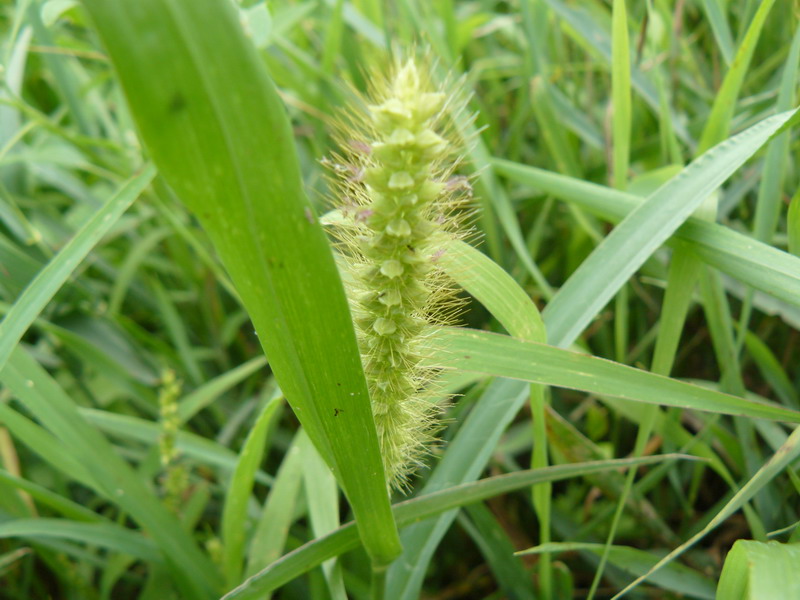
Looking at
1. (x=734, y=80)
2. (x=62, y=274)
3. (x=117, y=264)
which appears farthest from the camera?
(x=117, y=264)

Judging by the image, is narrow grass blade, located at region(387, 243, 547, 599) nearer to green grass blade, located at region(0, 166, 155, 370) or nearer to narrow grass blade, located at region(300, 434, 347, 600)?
narrow grass blade, located at region(300, 434, 347, 600)

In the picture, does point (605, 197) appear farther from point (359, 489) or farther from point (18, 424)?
point (18, 424)

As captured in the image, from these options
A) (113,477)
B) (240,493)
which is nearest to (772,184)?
(240,493)

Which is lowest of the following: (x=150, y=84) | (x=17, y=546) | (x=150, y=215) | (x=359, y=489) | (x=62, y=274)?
(x=17, y=546)

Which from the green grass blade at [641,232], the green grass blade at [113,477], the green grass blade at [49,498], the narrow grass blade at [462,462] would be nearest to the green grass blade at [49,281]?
the green grass blade at [113,477]

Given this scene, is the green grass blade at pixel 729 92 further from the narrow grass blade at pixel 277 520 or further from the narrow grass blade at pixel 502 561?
the narrow grass blade at pixel 277 520

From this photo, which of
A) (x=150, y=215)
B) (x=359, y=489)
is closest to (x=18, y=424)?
(x=359, y=489)

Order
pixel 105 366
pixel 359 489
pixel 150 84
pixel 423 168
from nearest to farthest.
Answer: pixel 150 84, pixel 423 168, pixel 359 489, pixel 105 366
